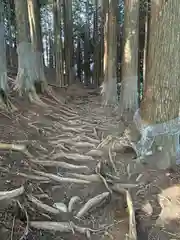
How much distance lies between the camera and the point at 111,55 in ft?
36.2

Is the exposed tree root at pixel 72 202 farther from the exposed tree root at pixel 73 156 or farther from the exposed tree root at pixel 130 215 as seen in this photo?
the exposed tree root at pixel 73 156

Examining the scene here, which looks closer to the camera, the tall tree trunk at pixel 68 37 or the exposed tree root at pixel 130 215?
the exposed tree root at pixel 130 215

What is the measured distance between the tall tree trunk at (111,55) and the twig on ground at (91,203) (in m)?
7.47

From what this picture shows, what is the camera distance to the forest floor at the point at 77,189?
3.29 metres

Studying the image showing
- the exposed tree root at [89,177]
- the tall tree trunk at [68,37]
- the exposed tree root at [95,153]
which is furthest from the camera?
the tall tree trunk at [68,37]

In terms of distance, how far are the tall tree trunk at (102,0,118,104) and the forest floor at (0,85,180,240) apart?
15.9 feet

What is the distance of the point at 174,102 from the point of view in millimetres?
4734

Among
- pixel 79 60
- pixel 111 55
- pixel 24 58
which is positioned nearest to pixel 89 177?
pixel 24 58

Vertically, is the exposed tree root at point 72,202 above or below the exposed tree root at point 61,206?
below

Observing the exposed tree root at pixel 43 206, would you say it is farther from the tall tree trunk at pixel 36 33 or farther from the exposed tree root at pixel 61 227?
the tall tree trunk at pixel 36 33

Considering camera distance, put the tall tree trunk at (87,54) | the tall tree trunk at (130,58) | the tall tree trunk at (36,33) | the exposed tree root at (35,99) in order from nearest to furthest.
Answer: the tall tree trunk at (130,58) < the exposed tree root at (35,99) < the tall tree trunk at (36,33) < the tall tree trunk at (87,54)

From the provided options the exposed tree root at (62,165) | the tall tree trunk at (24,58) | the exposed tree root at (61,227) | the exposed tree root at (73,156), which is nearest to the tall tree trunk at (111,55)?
the tall tree trunk at (24,58)

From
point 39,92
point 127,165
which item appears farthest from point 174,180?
point 39,92

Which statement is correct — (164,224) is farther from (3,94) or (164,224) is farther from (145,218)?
(3,94)
